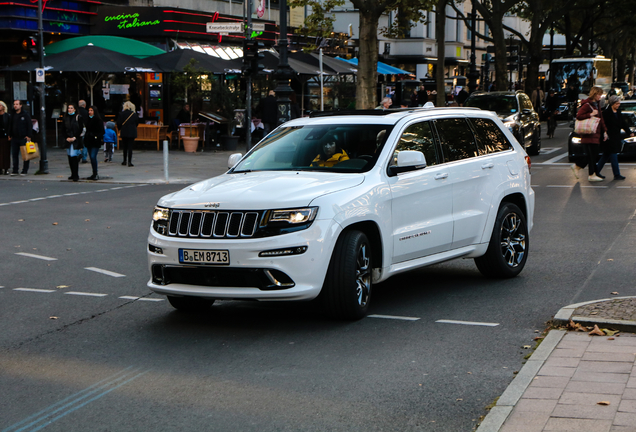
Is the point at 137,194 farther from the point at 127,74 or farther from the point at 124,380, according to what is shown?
the point at 127,74

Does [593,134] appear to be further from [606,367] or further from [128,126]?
[606,367]

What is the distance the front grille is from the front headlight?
9cm

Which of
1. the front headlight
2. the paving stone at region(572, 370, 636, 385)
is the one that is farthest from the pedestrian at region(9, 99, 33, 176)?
the paving stone at region(572, 370, 636, 385)

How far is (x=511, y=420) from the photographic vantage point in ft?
15.5

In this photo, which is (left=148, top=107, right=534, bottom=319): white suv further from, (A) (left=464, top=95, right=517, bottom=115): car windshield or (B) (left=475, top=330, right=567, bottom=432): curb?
(A) (left=464, top=95, right=517, bottom=115): car windshield

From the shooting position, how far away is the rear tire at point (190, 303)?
25.1 ft

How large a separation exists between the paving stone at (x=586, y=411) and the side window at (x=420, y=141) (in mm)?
3435

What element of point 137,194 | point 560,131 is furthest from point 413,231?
point 560,131

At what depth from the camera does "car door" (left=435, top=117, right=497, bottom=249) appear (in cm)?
834

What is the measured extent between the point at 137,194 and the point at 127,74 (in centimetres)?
1746

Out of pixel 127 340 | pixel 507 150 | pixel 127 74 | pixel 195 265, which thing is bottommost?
pixel 127 340

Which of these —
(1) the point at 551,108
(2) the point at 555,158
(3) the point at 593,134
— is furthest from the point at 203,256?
(1) the point at 551,108

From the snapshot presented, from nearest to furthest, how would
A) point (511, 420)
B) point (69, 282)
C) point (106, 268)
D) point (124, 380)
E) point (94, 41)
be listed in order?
point (511, 420), point (124, 380), point (69, 282), point (106, 268), point (94, 41)

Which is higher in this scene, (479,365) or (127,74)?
(127,74)
